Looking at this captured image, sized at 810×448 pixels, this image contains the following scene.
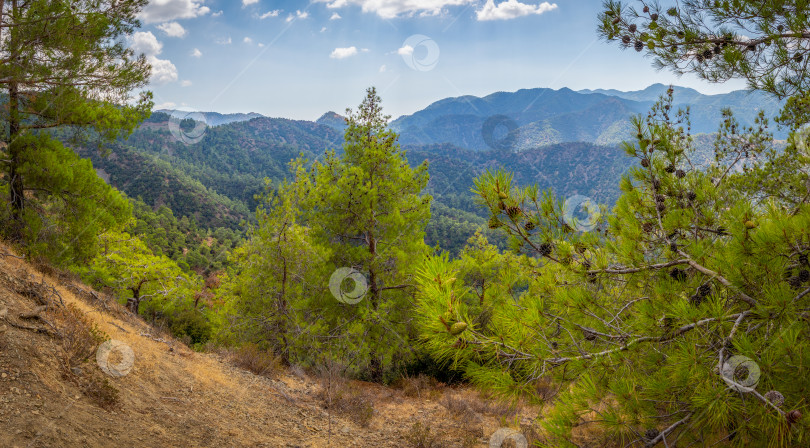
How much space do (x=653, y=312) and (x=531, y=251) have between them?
0.80m

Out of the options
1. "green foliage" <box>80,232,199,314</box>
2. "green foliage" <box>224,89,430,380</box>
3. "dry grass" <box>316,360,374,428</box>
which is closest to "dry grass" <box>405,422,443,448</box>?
"dry grass" <box>316,360,374,428</box>

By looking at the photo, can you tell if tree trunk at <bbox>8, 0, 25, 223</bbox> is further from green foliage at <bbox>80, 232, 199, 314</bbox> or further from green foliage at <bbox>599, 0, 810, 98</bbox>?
green foliage at <bbox>599, 0, 810, 98</bbox>

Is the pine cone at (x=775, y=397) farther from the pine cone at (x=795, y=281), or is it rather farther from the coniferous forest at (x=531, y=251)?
the pine cone at (x=795, y=281)

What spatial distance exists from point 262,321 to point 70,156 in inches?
224

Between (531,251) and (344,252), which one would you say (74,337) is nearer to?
(531,251)

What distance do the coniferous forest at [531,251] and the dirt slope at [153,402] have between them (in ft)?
4.09

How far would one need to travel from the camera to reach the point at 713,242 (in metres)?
2.75

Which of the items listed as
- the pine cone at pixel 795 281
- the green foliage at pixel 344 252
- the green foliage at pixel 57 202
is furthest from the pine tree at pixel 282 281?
the pine cone at pixel 795 281

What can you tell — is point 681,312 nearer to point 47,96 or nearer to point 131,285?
point 47,96

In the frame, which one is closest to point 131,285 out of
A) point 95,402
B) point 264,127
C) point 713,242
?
point 95,402

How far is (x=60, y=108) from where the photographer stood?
27.8 feet

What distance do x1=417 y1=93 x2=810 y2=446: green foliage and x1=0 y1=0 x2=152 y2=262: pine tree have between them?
Result: 9679mm

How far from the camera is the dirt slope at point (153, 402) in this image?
3061 millimetres

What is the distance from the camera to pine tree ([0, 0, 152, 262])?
7.88 meters
